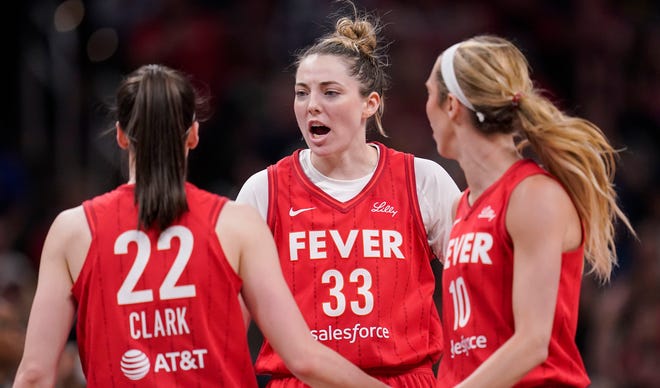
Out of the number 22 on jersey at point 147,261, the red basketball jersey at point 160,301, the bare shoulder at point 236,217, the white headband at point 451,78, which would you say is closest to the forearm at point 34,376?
the red basketball jersey at point 160,301

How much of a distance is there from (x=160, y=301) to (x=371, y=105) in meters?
1.70

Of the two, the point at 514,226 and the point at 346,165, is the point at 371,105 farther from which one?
the point at 514,226

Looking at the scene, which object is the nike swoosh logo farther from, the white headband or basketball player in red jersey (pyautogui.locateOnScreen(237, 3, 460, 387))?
the white headband

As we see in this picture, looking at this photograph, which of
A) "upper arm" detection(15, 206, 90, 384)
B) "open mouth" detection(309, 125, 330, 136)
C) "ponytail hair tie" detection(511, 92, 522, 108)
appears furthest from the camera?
"open mouth" detection(309, 125, 330, 136)

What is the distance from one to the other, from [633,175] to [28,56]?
17.2 ft

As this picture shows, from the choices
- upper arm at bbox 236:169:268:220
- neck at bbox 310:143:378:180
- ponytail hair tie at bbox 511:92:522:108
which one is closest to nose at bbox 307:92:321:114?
neck at bbox 310:143:378:180

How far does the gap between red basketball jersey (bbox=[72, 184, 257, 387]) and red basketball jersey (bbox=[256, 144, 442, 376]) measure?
36.7 inches

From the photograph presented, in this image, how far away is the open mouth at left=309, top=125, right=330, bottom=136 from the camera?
193 inches

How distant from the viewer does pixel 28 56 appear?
31.4 ft

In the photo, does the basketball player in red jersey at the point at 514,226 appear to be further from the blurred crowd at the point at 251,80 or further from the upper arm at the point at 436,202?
the blurred crowd at the point at 251,80

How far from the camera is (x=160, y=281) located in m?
3.68

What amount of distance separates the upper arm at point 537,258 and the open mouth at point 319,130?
140 cm

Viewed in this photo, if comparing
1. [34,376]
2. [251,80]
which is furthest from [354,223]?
[251,80]

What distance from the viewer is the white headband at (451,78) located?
153 inches
